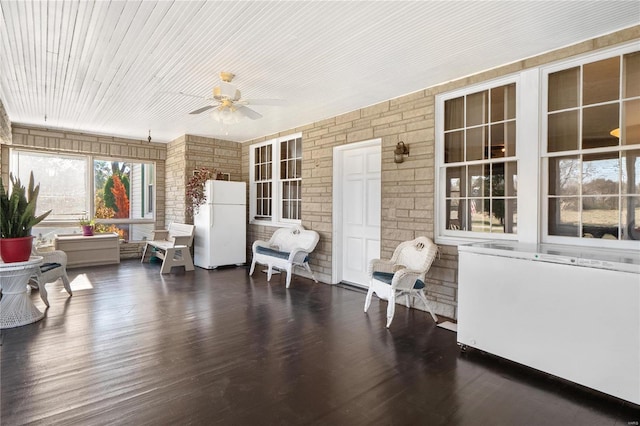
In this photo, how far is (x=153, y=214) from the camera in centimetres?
830

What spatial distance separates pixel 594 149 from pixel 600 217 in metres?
0.61

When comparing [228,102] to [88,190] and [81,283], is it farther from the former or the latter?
[88,190]

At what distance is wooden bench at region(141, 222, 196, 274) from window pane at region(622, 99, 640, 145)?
21.2ft

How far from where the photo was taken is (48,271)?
4.29m

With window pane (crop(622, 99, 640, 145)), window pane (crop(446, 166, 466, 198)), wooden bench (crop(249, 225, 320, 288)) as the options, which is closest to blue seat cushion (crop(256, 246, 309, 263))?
wooden bench (crop(249, 225, 320, 288))

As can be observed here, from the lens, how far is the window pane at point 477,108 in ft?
12.7

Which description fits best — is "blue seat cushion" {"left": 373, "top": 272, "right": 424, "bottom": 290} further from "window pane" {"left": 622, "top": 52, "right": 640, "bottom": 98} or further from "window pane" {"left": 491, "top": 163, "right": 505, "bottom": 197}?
"window pane" {"left": 622, "top": 52, "right": 640, "bottom": 98}

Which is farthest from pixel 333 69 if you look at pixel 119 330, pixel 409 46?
pixel 119 330

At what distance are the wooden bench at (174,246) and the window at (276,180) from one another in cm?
145

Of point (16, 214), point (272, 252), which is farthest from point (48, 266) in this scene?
point (272, 252)

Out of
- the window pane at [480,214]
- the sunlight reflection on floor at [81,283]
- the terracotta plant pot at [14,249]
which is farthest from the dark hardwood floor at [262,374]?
the window pane at [480,214]

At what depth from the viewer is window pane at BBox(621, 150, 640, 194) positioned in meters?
2.90

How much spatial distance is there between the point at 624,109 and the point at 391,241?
2.70 m

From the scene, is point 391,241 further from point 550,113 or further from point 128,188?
point 128,188
